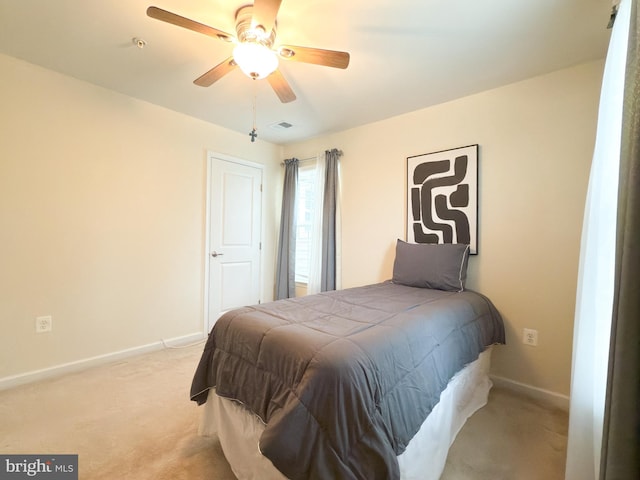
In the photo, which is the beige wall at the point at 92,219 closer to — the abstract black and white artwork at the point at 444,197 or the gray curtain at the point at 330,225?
the gray curtain at the point at 330,225

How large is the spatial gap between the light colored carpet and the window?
77.0 inches

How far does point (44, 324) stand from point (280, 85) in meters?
2.62

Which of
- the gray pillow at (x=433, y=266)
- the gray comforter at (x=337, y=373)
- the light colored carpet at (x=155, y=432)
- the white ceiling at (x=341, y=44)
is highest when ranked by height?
the white ceiling at (x=341, y=44)

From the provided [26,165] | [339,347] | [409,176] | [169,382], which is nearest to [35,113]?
[26,165]

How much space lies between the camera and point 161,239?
302cm

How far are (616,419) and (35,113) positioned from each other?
3634 mm

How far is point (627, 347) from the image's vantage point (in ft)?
2.28

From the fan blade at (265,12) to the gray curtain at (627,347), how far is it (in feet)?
4.40

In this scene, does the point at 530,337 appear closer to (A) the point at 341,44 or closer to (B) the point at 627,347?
(B) the point at 627,347

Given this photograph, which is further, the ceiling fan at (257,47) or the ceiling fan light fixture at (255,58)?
the ceiling fan light fixture at (255,58)

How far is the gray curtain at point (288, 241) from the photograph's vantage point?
3900 millimetres

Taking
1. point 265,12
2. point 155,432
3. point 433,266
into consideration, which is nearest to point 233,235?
point 155,432

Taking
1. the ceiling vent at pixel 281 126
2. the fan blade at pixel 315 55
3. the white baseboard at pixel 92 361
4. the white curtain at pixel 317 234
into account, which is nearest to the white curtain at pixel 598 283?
the fan blade at pixel 315 55

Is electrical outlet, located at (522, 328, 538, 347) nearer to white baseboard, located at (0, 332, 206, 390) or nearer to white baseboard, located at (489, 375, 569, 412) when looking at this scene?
white baseboard, located at (489, 375, 569, 412)
